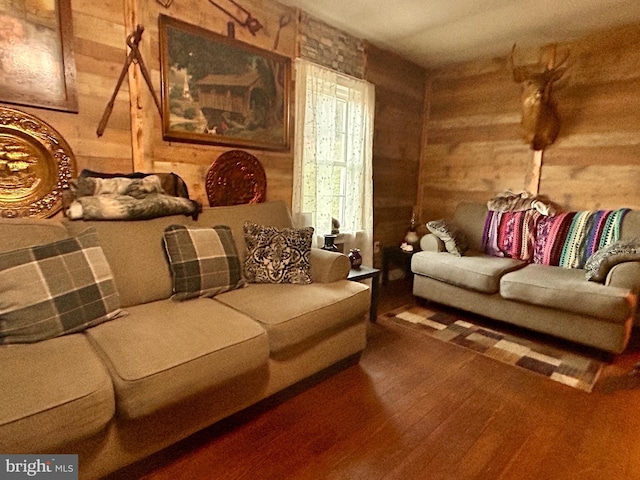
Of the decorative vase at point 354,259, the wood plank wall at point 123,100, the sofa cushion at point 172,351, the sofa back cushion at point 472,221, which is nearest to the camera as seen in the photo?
the sofa cushion at point 172,351

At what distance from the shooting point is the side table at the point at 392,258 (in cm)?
376

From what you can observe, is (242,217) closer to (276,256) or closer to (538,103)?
(276,256)

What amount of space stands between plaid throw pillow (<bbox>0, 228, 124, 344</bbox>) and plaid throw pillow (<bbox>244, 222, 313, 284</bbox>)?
0.78 m

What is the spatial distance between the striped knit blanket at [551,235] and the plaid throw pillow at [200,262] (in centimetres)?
245

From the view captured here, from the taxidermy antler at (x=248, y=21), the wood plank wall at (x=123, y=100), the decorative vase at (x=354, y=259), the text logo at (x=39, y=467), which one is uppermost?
the taxidermy antler at (x=248, y=21)

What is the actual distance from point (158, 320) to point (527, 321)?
2.48m

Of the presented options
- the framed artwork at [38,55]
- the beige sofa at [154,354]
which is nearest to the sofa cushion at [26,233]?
the beige sofa at [154,354]

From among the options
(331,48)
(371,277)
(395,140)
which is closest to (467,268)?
(371,277)

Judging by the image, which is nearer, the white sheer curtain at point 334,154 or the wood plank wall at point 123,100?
the wood plank wall at point 123,100

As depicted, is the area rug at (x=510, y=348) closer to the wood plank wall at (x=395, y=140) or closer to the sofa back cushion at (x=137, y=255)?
the wood plank wall at (x=395, y=140)

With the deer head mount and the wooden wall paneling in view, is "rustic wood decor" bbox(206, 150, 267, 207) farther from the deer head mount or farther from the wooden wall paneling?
the deer head mount

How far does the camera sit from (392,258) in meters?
3.90

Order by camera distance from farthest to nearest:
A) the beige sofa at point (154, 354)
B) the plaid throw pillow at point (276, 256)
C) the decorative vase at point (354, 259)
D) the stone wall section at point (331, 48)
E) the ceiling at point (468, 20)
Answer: the stone wall section at point (331, 48) < the decorative vase at point (354, 259) < the ceiling at point (468, 20) < the plaid throw pillow at point (276, 256) < the beige sofa at point (154, 354)

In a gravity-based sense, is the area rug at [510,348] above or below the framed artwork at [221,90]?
below
